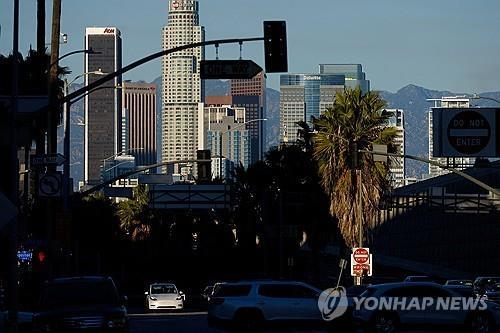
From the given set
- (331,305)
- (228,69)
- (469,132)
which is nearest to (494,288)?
(469,132)

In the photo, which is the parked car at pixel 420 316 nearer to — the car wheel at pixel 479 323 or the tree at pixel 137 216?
the car wheel at pixel 479 323

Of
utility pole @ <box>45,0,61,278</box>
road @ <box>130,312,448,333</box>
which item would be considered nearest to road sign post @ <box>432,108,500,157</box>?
road @ <box>130,312,448,333</box>

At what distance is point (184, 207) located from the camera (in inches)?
3371

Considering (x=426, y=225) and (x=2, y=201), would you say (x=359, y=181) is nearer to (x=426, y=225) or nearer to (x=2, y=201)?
(x=426, y=225)

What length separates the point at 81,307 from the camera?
2889 centimetres

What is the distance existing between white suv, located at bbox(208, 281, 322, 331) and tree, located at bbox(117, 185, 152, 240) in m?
67.2

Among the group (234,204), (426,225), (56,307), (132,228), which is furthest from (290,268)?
(56,307)

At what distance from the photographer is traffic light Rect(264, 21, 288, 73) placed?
102ft

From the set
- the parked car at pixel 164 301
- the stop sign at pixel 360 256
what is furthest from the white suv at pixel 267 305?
the parked car at pixel 164 301

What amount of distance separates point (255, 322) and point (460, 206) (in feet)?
159

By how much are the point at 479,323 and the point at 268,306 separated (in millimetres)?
5684

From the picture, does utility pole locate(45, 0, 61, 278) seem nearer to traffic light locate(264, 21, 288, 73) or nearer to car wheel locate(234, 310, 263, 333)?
car wheel locate(234, 310, 263, 333)

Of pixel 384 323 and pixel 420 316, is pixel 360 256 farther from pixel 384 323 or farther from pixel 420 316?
pixel 384 323

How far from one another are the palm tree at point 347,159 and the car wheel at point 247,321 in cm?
2826
